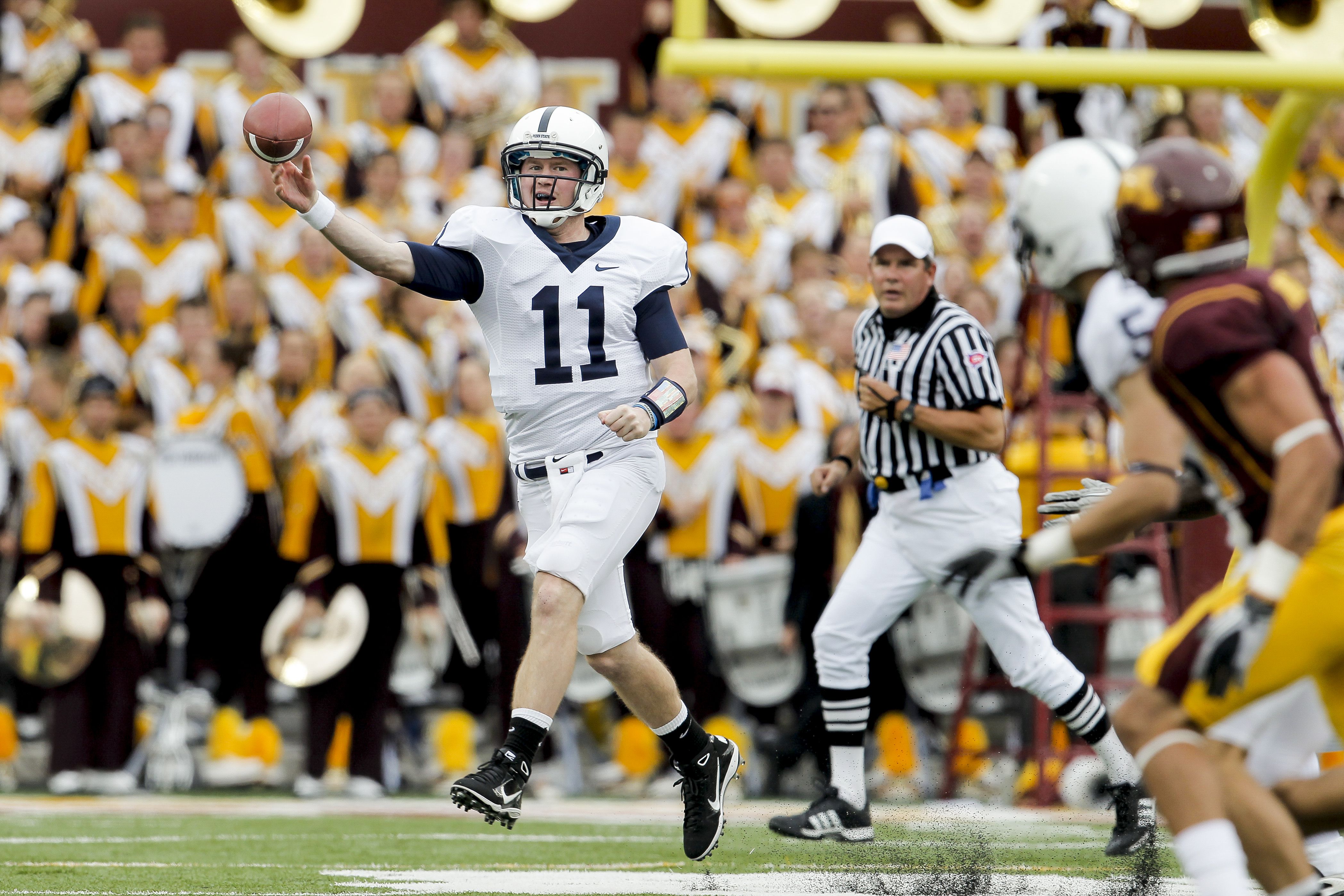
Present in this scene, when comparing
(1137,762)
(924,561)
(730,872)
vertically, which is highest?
(924,561)

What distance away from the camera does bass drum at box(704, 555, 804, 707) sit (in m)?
8.88

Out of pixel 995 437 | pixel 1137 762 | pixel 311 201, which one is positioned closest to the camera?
pixel 1137 762

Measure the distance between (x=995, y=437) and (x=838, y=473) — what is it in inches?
22.4

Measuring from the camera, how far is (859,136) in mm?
11727

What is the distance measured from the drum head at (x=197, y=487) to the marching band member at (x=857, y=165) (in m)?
4.16

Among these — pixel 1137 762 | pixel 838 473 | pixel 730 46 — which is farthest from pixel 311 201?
pixel 1137 762

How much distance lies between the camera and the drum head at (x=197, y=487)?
350 inches

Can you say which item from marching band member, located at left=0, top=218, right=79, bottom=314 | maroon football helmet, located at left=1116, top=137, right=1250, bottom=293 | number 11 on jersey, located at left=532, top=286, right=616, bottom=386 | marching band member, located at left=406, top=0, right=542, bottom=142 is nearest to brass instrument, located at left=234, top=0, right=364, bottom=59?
marching band member, located at left=406, top=0, right=542, bottom=142

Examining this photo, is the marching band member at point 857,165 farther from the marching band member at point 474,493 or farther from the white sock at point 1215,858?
the white sock at point 1215,858

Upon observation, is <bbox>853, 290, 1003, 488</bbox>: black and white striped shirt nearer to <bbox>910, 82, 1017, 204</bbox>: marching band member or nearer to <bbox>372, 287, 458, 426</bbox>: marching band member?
<bbox>372, 287, 458, 426</bbox>: marching band member

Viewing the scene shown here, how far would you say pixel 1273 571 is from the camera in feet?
11.2

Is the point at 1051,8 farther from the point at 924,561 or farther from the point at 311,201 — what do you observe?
the point at 311,201

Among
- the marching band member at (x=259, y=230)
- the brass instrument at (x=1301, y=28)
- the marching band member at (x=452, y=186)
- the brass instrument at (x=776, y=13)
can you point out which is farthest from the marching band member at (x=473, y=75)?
the brass instrument at (x=1301, y=28)

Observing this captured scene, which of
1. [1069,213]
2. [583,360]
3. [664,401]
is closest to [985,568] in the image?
[1069,213]
